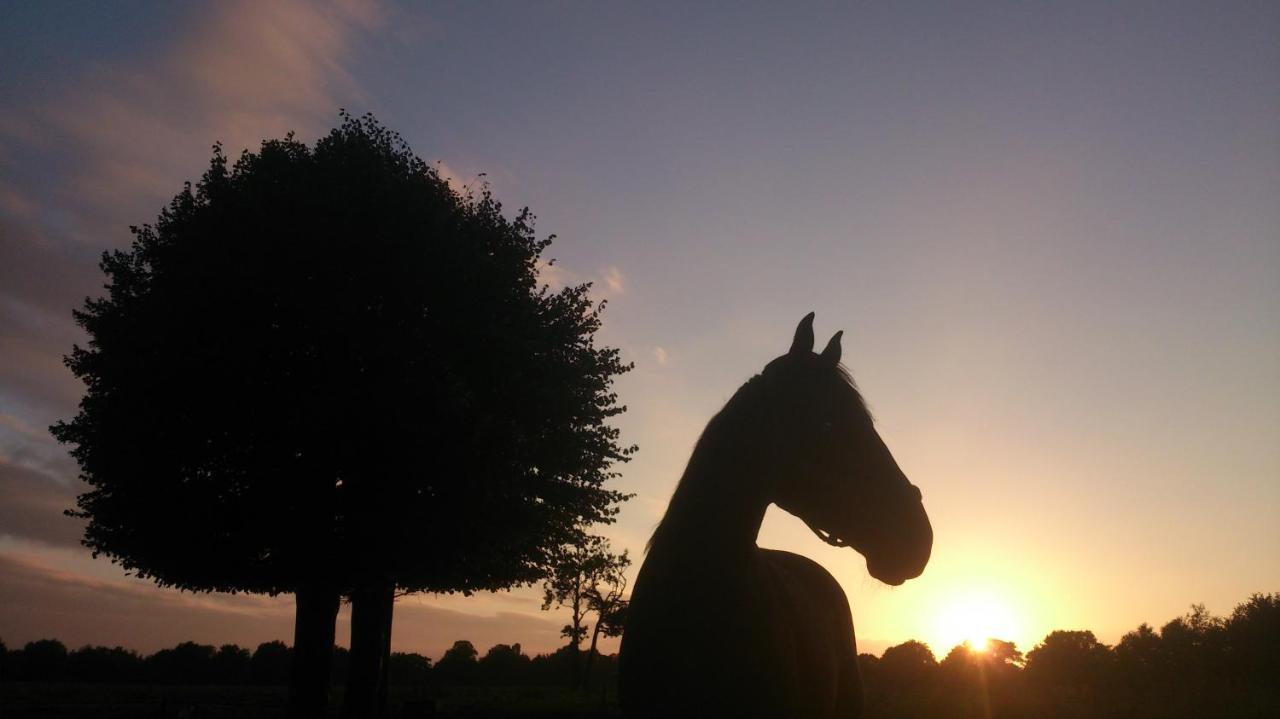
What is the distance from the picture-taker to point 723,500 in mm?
2770

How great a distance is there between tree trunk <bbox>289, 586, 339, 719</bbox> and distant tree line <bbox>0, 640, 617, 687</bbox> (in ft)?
141

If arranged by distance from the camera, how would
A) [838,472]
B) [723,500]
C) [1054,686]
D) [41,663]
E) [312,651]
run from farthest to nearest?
[41,663]
[312,651]
[1054,686]
[838,472]
[723,500]

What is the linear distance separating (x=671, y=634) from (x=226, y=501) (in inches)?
539

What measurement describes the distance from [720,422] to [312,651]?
45.7ft

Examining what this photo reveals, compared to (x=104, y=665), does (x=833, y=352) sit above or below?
above

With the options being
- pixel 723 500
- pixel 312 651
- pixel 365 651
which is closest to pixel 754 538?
pixel 723 500

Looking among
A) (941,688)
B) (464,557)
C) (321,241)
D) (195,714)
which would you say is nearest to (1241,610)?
(941,688)

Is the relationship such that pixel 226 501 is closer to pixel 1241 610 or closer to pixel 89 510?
pixel 89 510

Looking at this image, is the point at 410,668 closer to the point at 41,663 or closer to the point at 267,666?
the point at 267,666

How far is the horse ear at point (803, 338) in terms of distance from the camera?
2.86 meters

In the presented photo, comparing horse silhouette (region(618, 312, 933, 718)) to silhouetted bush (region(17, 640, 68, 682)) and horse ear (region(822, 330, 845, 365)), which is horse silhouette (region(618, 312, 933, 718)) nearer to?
horse ear (region(822, 330, 845, 365))

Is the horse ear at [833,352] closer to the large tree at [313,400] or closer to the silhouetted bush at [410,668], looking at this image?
the large tree at [313,400]

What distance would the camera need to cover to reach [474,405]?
13.5 metres

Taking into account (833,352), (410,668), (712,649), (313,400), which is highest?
(313,400)
